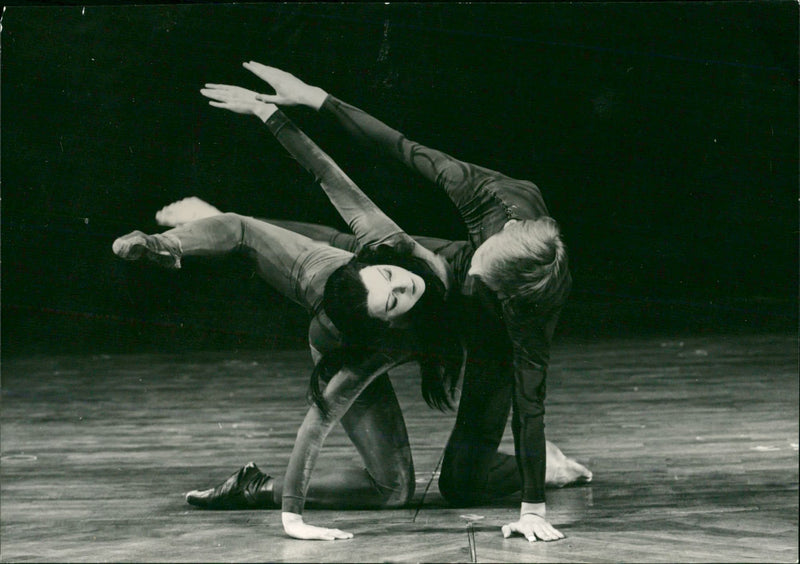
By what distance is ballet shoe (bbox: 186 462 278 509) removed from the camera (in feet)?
14.7

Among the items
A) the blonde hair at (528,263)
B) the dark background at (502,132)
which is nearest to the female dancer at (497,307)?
the blonde hair at (528,263)

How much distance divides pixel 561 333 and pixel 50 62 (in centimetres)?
269

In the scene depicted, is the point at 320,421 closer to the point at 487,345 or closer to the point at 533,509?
the point at 487,345

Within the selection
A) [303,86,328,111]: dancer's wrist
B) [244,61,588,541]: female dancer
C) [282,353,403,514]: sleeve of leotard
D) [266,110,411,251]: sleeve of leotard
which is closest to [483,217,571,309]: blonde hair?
[244,61,588,541]: female dancer

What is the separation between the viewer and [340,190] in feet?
15.3

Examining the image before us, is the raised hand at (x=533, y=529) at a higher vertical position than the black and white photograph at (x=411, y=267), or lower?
lower

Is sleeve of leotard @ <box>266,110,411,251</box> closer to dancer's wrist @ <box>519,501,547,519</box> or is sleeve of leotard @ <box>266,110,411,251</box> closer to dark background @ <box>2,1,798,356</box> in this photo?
dark background @ <box>2,1,798,356</box>

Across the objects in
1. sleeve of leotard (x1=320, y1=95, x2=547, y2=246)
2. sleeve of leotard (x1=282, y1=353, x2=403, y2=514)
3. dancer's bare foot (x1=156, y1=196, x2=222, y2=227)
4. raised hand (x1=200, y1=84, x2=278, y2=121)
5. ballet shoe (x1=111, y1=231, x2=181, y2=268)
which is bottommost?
sleeve of leotard (x1=282, y1=353, x2=403, y2=514)

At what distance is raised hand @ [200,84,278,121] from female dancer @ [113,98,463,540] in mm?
27

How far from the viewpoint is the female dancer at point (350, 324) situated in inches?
175

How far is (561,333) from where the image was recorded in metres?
4.73

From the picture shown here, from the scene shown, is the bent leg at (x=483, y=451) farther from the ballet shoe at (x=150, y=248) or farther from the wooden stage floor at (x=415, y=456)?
the ballet shoe at (x=150, y=248)

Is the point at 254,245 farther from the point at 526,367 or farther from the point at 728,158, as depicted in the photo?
the point at 728,158

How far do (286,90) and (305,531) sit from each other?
1897 millimetres
